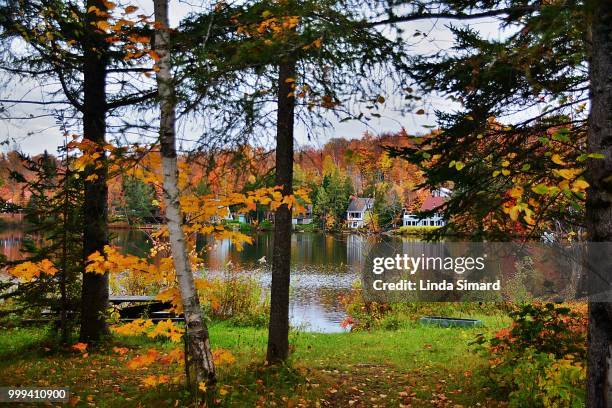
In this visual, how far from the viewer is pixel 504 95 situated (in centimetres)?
573

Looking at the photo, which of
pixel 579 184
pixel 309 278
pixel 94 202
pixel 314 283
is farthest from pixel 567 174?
pixel 309 278

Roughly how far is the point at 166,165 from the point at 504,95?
3.99 m

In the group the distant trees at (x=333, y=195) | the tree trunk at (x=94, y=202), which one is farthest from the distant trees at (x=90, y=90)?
the distant trees at (x=333, y=195)

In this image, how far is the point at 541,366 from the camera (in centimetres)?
516

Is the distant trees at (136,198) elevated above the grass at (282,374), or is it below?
above

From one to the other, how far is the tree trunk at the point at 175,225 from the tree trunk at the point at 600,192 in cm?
345

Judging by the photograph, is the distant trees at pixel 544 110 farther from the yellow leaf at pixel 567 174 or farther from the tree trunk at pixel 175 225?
the tree trunk at pixel 175 225

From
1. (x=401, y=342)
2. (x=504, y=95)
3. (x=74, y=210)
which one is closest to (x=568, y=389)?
(x=504, y=95)

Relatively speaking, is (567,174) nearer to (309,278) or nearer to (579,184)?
(579,184)

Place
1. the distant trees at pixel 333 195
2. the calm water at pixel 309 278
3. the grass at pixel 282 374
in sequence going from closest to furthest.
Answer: the grass at pixel 282 374, the calm water at pixel 309 278, the distant trees at pixel 333 195

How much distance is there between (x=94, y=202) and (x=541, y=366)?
7.03 m

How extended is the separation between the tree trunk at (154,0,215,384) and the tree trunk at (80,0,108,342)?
362cm

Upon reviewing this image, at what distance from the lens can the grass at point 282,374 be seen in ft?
17.9

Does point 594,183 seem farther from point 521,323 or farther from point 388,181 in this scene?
point 388,181
